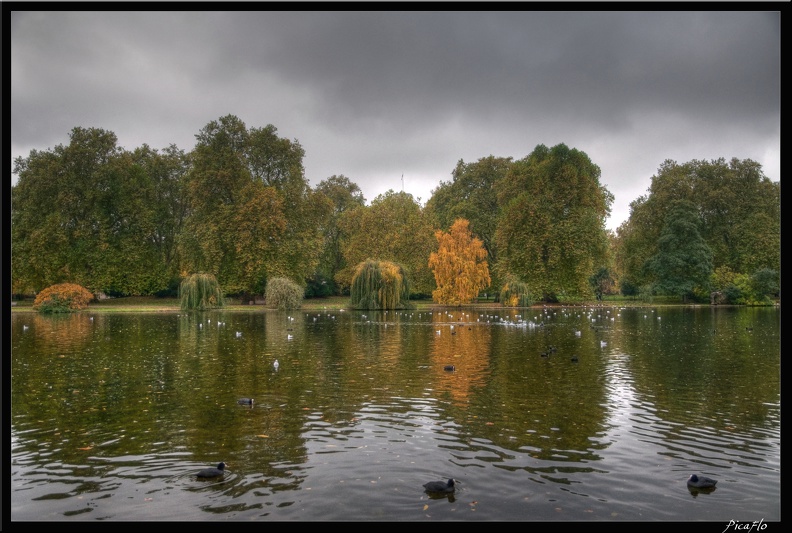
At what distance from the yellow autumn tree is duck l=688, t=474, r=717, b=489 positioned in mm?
47324

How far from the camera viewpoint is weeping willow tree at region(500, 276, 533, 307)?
53.0 meters

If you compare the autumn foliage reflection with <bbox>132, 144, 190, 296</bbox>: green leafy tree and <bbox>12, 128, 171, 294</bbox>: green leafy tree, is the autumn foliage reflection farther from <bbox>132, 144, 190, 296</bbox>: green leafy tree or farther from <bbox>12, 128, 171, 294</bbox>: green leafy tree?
<bbox>132, 144, 190, 296</bbox>: green leafy tree

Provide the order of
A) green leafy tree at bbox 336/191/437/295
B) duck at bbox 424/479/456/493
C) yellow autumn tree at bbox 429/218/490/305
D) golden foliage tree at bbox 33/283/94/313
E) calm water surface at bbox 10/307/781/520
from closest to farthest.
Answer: calm water surface at bbox 10/307/781/520, duck at bbox 424/479/456/493, golden foliage tree at bbox 33/283/94/313, yellow autumn tree at bbox 429/218/490/305, green leafy tree at bbox 336/191/437/295

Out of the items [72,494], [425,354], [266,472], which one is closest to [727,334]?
[425,354]

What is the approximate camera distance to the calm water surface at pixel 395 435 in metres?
7.28

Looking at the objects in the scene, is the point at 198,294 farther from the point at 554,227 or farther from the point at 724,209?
the point at 724,209

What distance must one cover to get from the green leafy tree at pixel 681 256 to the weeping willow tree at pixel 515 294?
1517 cm

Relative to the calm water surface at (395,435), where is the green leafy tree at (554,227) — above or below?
above

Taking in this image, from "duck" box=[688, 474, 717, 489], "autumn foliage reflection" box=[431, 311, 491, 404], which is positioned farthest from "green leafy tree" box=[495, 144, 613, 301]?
"duck" box=[688, 474, 717, 489]

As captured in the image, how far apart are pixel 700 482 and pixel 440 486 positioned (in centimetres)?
306

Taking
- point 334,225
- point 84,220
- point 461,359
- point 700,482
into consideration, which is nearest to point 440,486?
point 700,482

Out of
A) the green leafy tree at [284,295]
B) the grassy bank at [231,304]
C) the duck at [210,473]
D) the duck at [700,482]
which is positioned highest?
the green leafy tree at [284,295]

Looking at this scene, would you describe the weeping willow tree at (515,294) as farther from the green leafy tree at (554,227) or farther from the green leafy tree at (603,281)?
the green leafy tree at (603,281)

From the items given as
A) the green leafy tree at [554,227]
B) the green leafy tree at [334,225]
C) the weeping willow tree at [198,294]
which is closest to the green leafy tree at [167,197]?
the green leafy tree at [334,225]
